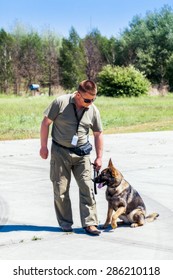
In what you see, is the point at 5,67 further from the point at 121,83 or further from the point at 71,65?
the point at 121,83

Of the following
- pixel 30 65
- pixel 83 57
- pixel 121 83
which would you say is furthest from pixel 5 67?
pixel 121 83

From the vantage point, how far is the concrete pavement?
7.31m

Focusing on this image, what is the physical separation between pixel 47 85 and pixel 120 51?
12.3 m

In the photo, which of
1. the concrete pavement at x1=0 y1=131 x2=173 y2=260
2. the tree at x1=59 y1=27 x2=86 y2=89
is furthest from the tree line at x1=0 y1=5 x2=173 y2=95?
the concrete pavement at x1=0 y1=131 x2=173 y2=260

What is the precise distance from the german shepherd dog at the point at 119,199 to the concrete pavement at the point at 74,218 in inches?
5.5

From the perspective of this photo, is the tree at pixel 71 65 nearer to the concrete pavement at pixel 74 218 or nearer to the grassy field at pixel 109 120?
the grassy field at pixel 109 120

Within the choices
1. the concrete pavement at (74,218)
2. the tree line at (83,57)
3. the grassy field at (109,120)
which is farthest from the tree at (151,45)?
the concrete pavement at (74,218)

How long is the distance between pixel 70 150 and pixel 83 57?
74.1 metres

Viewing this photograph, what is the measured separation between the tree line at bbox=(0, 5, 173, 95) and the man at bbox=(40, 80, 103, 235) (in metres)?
61.9

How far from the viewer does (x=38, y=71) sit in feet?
250

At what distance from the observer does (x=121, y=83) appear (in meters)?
55.9

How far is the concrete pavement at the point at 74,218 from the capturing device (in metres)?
7.31

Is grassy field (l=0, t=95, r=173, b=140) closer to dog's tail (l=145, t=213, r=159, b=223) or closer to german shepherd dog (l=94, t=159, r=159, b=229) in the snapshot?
dog's tail (l=145, t=213, r=159, b=223)

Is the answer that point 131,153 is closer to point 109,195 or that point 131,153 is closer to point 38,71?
point 109,195
